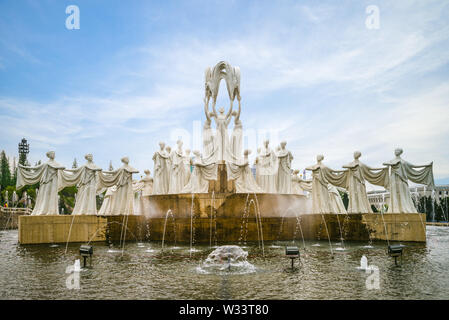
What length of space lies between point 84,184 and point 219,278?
11.0 m

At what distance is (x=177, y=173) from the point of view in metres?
20.8

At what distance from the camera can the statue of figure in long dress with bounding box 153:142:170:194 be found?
66.5 ft

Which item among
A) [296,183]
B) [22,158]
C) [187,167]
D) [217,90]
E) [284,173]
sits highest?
[22,158]

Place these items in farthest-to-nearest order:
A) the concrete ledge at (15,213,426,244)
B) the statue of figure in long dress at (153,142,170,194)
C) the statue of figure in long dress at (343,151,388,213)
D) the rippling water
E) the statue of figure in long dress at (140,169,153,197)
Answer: the statue of figure in long dress at (140,169,153,197) → the statue of figure in long dress at (153,142,170,194) → the statue of figure in long dress at (343,151,388,213) → the concrete ledge at (15,213,426,244) → the rippling water

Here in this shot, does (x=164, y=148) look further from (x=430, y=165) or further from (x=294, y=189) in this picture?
(x=430, y=165)

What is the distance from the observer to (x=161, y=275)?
7.71 metres

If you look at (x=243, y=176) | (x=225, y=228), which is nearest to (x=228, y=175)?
(x=243, y=176)

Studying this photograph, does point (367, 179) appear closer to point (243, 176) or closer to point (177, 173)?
point (243, 176)

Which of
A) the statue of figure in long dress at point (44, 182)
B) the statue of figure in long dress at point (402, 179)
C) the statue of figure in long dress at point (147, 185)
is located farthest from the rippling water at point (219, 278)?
the statue of figure in long dress at point (147, 185)

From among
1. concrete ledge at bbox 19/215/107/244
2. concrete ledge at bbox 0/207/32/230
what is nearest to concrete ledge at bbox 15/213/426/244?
concrete ledge at bbox 19/215/107/244

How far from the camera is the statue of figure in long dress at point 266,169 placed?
19469mm

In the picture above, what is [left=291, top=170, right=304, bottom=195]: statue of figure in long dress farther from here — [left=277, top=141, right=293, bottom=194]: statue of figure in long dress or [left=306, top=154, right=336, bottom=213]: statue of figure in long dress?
[left=306, top=154, right=336, bottom=213]: statue of figure in long dress

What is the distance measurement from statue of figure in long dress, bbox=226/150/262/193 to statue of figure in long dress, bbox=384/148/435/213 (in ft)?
21.3

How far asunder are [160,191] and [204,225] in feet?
23.3
